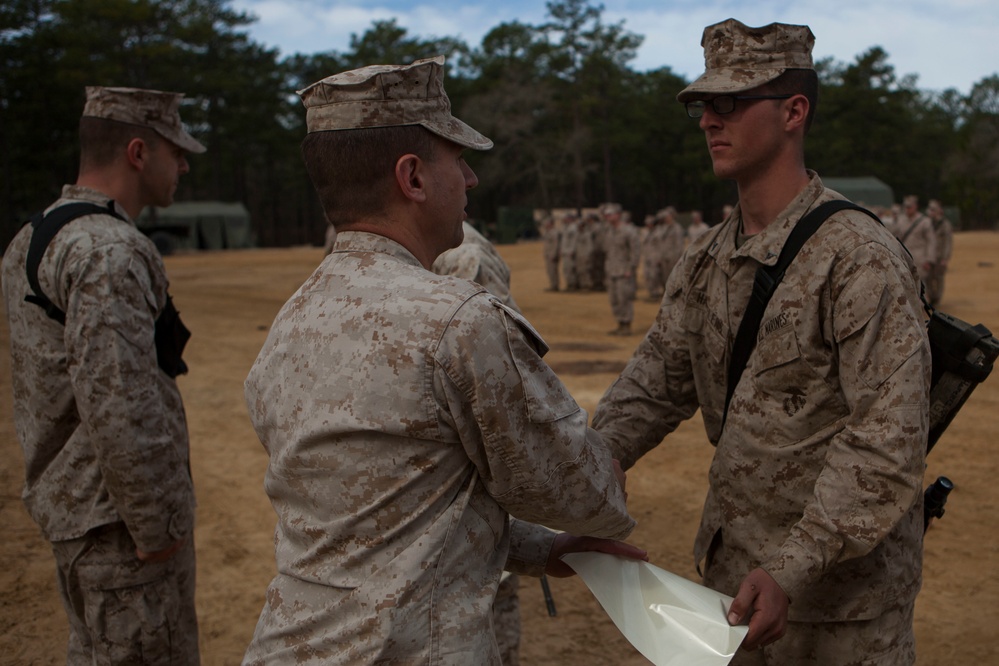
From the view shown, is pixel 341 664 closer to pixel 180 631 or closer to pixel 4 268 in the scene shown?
pixel 180 631

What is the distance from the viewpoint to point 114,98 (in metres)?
3.72

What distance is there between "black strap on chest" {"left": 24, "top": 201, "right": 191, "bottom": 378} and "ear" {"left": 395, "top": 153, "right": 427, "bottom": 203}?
1753 mm

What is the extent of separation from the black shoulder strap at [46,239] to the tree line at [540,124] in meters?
48.1

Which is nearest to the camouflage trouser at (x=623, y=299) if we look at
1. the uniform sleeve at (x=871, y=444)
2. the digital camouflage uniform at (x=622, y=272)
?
the digital camouflage uniform at (x=622, y=272)

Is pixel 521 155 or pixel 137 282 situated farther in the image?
pixel 521 155

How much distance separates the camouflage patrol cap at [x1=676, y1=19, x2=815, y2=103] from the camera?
9.07 feet

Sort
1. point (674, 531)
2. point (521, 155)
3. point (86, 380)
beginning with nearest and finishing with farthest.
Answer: point (86, 380)
point (674, 531)
point (521, 155)

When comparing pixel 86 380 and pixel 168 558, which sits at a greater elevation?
pixel 86 380

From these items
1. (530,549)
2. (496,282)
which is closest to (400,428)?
(530,549)

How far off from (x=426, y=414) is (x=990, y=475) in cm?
724

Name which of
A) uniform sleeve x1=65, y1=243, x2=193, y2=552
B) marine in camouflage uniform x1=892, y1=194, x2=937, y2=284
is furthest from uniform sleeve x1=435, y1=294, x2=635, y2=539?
marine in camouflage uniform x1=892, y1=194, x2=937, y2=284

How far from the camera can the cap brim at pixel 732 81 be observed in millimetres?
2762

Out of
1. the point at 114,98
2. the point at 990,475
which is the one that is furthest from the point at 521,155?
the point at 114,98

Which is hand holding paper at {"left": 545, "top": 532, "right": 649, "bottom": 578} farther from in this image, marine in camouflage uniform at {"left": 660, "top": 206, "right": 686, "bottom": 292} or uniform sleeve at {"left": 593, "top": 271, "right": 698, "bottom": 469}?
marine in camouflage uniform at {"left": 660, "top": 206, "right": 686, "bottom": 292}
